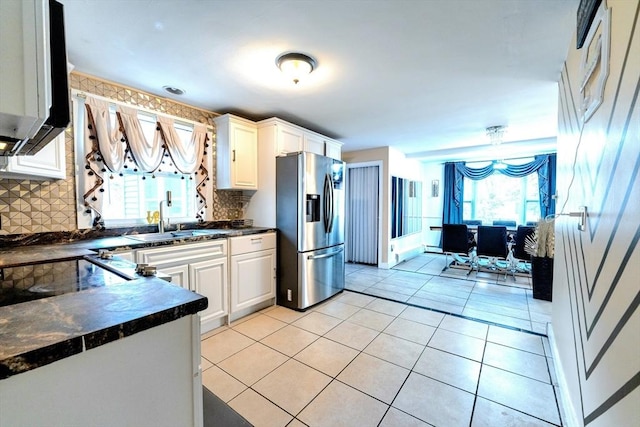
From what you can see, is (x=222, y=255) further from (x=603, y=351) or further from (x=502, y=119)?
(x=502, y=119)

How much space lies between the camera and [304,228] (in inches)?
120

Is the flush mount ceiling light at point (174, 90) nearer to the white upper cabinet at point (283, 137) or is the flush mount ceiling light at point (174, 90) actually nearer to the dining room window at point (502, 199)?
the white upper cabinet at point (283, 137)

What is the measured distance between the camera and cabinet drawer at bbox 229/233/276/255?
2711mm

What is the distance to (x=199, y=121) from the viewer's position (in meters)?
3.05

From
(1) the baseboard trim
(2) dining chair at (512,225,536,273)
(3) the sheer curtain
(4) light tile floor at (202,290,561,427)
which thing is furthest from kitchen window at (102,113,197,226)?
(2) dining chair at (512,225,536,273)

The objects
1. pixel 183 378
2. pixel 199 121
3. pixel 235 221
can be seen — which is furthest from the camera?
pixel 235 221

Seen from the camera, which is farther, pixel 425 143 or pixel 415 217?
pixel 415 217

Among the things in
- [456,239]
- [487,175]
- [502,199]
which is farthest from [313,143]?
[502,199]

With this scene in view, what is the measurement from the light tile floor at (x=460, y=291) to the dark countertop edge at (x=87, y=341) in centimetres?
304

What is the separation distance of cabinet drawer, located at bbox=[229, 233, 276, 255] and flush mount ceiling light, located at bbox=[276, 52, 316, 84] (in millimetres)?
1645

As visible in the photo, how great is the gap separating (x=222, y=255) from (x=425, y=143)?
4022mm

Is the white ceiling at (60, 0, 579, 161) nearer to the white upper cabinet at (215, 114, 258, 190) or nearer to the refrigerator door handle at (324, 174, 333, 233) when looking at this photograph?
the white upper cabinet at (215, 114, 258, 190)

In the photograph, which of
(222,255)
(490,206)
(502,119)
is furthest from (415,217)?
(222,255)

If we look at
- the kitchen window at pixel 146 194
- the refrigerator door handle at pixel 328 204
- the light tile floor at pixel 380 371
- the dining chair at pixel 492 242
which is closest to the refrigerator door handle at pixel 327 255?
the refrigerator door handle at pixel 328 204
